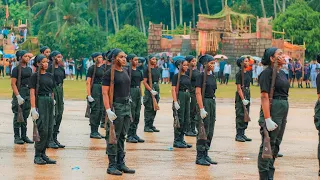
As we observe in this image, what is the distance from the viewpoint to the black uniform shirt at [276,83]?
12.4m

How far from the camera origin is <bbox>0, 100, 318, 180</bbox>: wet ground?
14180mm

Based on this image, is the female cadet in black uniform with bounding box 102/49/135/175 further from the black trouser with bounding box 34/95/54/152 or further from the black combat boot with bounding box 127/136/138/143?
the black combat boot with bounding box 127/136/138/143

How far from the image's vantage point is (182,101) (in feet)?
60.2

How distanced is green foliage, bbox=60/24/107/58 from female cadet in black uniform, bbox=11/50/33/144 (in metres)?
53.7

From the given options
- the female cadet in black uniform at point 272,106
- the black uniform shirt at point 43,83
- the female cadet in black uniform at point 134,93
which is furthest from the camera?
the female cadet in black uniform at point 134,93

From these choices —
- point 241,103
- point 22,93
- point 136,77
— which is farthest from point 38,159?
point 241,103

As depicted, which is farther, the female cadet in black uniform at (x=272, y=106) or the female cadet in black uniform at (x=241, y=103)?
the female cadet in black uniform at (x=241, y=103)

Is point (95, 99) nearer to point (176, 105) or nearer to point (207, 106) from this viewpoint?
point (176, 105)

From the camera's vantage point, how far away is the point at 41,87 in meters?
15.2

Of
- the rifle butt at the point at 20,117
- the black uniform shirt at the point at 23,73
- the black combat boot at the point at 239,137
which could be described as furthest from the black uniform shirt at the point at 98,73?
the black combat boot at the point at 239,137

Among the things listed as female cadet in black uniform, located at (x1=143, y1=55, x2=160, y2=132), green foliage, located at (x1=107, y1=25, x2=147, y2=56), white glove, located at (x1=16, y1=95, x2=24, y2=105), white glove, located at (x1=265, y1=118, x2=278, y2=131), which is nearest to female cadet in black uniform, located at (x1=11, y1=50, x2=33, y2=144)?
white glove, located at (x1=16, y1=95, x2=24, y2=105)

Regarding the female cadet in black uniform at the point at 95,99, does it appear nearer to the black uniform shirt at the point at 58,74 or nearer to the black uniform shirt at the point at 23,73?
the black uniform shirt at the point at 58,74

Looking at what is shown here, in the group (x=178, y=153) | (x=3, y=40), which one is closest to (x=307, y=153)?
(x=178, y=153)

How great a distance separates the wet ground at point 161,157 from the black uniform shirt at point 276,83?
5.84 ft
